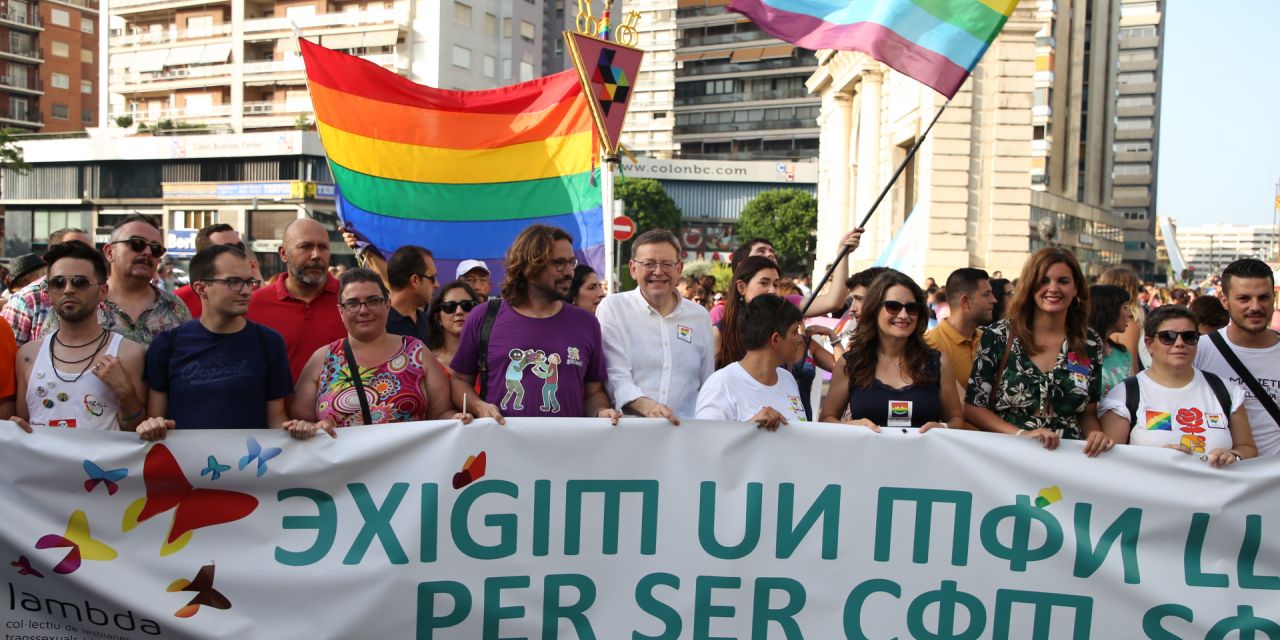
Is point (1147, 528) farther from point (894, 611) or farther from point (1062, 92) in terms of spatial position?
point (1062, 92)

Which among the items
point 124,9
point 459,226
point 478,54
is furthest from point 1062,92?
point 459,226

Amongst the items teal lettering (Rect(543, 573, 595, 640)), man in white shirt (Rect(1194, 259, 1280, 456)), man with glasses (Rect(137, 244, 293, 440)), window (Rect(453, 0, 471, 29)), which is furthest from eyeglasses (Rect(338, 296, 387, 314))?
window (Rect(453, 0, 471, 29))

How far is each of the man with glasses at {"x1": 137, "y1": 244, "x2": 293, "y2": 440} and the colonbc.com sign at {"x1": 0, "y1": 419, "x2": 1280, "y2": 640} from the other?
0.33ft

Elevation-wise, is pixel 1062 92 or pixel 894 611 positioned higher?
pixel 1062 92

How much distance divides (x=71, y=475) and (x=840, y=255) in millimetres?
3516

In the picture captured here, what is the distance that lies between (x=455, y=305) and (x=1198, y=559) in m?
3.39

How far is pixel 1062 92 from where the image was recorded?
7625cm

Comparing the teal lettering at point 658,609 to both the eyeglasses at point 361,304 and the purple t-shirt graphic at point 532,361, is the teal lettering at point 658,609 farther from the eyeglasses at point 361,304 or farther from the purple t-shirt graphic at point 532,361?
the eyeglasses at point 361,304

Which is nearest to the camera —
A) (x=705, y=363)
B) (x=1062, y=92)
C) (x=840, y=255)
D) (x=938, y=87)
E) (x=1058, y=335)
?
(x=1058, y=335)

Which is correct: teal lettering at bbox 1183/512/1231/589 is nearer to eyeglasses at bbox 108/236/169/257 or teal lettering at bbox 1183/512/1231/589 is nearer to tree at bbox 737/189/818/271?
eyeglasses at bbox 108/236/169/257

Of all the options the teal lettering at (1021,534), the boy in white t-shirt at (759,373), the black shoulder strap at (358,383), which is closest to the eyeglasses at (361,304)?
the black shoulder strap at (358,383)

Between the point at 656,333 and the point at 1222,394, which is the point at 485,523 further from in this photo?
the point at 1222,394

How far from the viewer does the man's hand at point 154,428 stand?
3943mm

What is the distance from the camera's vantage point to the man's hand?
394 centimetres
